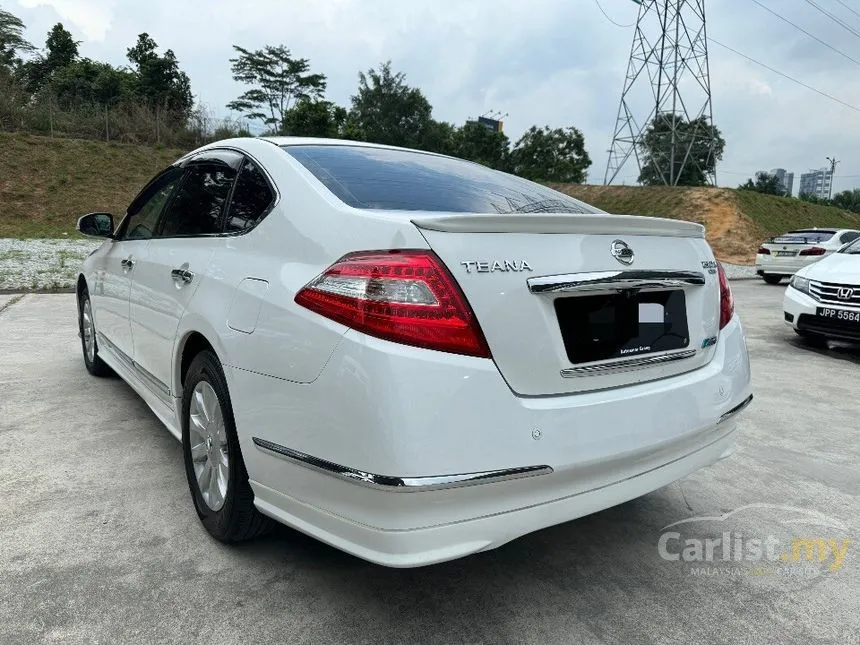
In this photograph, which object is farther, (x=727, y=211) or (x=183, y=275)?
(x=727, y=211)

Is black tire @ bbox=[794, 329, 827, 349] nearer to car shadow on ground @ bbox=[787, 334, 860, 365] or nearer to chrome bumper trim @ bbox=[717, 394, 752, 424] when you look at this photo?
car shadow on ground @ bbox=[787, 334, 860, 365]

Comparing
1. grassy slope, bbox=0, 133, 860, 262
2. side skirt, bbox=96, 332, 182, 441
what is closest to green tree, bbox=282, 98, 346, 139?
grassy slope, bbox=0, 133, 860, 262

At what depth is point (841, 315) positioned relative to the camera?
6.18 meters

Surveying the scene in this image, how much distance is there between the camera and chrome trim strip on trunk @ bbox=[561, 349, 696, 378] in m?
1.87

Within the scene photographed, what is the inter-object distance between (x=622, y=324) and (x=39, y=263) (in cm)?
1253

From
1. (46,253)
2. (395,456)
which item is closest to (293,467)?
(395,456)

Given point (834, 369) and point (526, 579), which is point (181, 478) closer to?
point (526, 579)

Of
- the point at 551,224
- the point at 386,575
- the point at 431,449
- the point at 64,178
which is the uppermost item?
the point at 64,178

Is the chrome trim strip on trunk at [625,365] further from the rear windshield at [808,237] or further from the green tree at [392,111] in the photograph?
the green tree at [392,111]

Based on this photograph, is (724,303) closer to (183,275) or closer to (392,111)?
(183,275)

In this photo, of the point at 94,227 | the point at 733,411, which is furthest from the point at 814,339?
the point at 94,227

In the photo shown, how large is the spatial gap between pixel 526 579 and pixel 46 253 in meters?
14.0

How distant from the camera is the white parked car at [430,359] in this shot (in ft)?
5.41

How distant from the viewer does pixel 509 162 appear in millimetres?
56969
